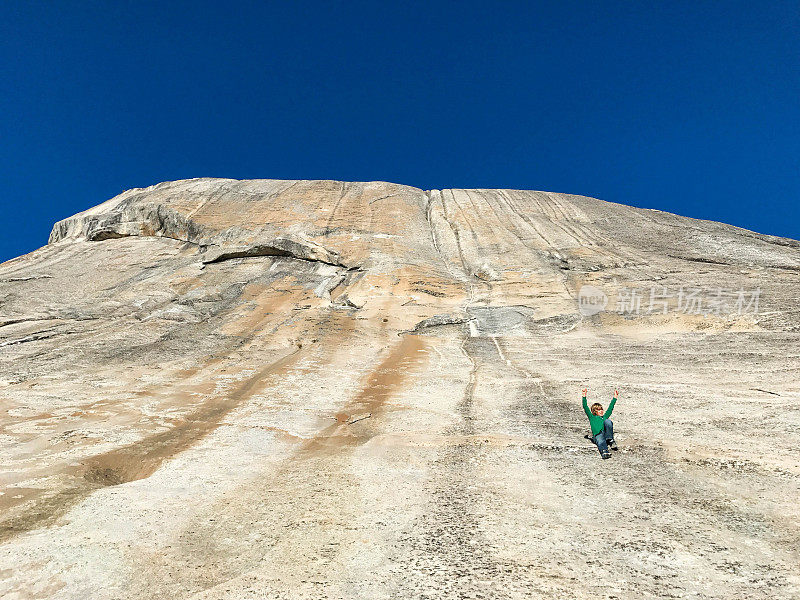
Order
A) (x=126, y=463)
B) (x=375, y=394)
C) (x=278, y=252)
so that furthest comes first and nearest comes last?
(x=278, y=252), (x=375, y=394), (x=126, y=463)

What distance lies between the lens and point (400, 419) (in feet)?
24.6

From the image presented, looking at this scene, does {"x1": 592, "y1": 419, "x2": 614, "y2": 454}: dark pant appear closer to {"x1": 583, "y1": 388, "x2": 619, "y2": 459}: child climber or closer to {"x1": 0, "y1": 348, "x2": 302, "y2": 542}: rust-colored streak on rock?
{"x1": 583, "y1": 388, "x2": 619, "y2": 459}: child climber

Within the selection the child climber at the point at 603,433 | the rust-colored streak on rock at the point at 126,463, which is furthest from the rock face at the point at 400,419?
the child climber at the point at 603,433

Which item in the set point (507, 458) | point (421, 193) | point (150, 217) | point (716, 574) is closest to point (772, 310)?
point (507, 458)

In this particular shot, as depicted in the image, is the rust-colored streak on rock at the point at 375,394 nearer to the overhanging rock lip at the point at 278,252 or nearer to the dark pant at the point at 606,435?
the dark pant at the point at 606,435

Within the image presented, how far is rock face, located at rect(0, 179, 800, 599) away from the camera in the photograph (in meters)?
3.59

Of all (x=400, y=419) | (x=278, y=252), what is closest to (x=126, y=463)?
→ (x=400, y=419)

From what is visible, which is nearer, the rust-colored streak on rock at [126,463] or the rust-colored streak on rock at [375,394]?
the rust-colored streak on rock at [126,463]

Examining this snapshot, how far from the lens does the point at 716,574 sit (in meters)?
3.36

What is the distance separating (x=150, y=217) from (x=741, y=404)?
83.6ft

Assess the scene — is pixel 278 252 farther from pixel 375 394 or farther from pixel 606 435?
pixel 606 435

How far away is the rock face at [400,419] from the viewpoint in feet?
11.8

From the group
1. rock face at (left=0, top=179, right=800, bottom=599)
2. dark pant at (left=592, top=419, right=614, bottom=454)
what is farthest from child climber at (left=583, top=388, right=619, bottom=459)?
rock face at (left=0, top=179, right=800, bottom=599)

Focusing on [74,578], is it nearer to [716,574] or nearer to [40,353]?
[716,574]
